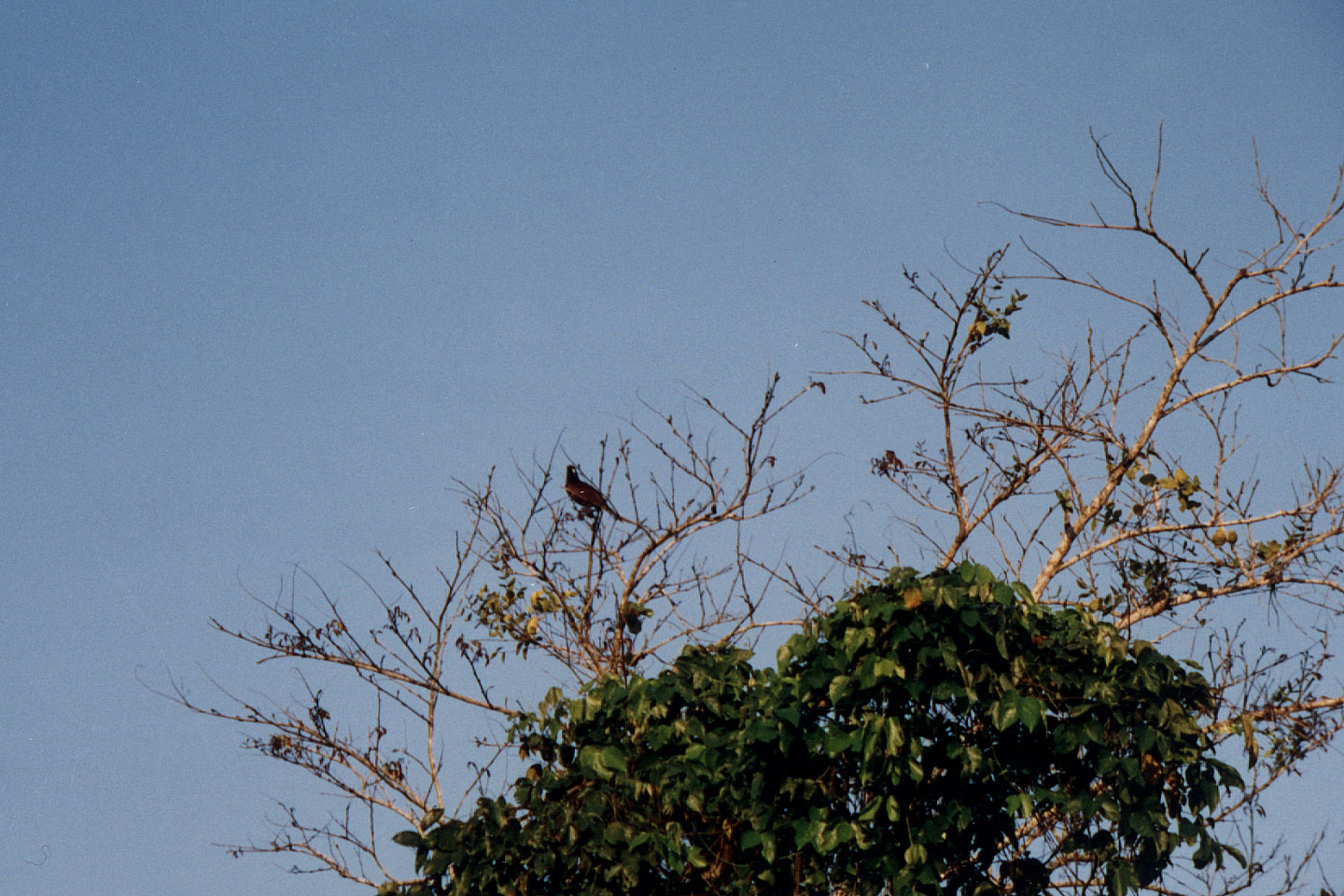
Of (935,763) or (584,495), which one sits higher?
(584,495)

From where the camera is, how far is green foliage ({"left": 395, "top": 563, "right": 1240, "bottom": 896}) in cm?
441

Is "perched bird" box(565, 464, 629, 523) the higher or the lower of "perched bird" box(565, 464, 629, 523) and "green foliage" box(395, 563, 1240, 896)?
the higher

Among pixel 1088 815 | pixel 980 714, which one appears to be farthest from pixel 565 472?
pixel 1088 815

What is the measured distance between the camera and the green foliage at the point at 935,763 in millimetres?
4414

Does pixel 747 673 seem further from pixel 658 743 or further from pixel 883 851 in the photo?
pixel 883 851

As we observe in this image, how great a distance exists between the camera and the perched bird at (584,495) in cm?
639

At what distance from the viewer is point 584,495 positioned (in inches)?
252

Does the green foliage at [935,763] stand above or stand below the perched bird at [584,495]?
below

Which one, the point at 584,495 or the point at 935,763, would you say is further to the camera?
the point at 584,495

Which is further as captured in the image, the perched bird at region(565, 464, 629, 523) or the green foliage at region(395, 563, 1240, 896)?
the perched bird at region(565, 464, 629, 523)

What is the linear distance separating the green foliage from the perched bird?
5.73 feet

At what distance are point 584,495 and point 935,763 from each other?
2544 millimetres

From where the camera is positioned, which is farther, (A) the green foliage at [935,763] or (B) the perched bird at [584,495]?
(B) the perched bird at [584,495]

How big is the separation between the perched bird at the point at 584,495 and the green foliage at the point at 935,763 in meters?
1.75
